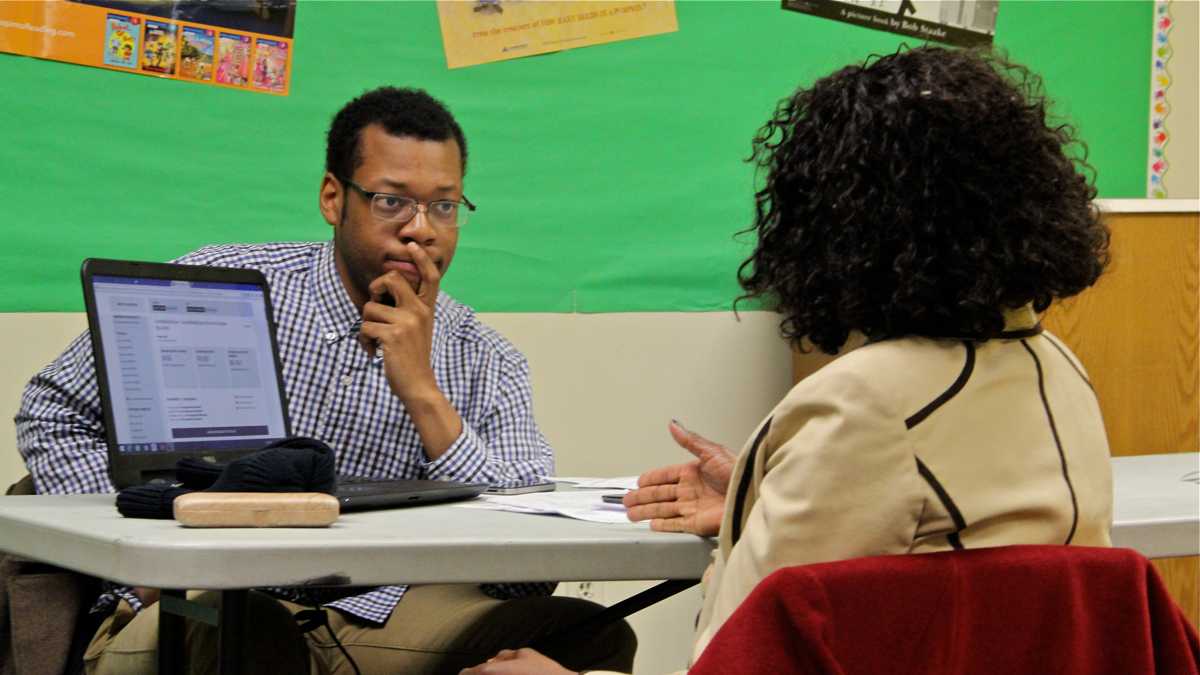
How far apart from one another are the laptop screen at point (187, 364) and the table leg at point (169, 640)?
0.32 m

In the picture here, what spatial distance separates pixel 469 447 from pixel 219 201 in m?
0.84

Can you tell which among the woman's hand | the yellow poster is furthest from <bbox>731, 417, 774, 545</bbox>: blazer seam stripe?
the yellow poster

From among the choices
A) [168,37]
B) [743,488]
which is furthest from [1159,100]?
[743,488]

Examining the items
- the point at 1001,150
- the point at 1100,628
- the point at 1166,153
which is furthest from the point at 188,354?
the point at 1166,153

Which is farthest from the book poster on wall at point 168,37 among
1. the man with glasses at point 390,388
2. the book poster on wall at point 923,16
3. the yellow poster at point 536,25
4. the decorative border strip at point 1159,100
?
the decorative border strip at point 1159,100

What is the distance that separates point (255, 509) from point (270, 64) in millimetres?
1466

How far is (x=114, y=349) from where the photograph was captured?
1.54 meters

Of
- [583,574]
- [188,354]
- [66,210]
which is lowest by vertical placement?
[583,574]

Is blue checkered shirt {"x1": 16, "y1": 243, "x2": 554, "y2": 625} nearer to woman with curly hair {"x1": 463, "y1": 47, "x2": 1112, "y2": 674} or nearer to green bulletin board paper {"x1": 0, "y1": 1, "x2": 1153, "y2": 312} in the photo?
green bulletin board paper {"x1": 0, "y1": 1, "x2": 1153, "y2": 312}

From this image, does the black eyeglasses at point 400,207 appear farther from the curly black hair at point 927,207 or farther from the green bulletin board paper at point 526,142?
the curly black hair at point 927,207

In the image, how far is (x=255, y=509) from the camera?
1.20 metres

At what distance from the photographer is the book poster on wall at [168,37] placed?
7.42 feet

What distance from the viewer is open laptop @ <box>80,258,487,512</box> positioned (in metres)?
1.53

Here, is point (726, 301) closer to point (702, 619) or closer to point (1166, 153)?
point (1166, 153)
